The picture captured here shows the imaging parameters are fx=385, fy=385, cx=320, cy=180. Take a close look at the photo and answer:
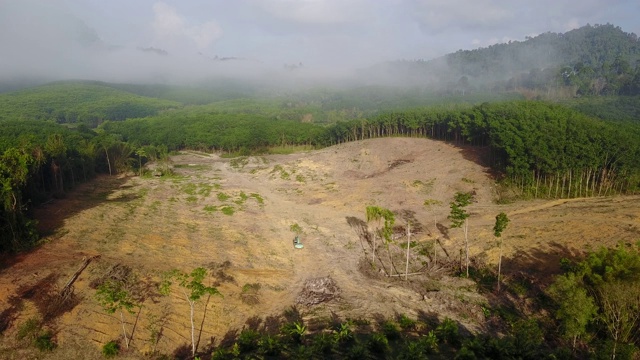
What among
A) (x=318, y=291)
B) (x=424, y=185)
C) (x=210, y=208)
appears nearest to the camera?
(x=318, y=291)

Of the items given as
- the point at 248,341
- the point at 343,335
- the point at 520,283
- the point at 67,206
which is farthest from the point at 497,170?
the point at 67,206

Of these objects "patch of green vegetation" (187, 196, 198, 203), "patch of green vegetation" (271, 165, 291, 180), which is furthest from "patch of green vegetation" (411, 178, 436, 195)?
"patch of green vegetation" (187, 196, 198, 203)

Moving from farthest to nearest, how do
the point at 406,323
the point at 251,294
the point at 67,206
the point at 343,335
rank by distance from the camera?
the point at 67,206 < the point at 251,294 < the point at 406,323 < the point at 343,335

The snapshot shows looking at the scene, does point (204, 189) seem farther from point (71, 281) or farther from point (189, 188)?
point (71, 281)

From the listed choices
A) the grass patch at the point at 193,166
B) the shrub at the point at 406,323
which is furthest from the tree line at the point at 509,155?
the shrub at the point at 406,323

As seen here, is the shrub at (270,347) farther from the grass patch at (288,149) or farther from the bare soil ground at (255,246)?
the grass patch at (288,149)

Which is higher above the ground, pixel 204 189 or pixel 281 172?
pixel 204 189

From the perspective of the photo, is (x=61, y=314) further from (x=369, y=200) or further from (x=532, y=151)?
(x=532, y=151)

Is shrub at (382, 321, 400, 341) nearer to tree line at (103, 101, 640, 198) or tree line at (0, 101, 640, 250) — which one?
tree line at (0, 101, 640, 250)
